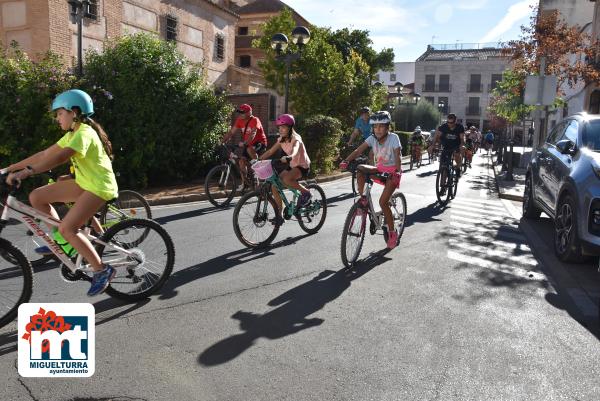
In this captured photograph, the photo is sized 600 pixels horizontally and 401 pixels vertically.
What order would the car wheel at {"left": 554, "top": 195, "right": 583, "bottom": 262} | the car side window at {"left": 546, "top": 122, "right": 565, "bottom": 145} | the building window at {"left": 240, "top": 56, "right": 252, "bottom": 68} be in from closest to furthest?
the car wheel at {"left": 554, "top": 195, "right": 583, "bottom": 262}, the car side window at {"left": 546, "top": 122, "right": 565, "bottom": 145}, the building window at {"left": 240, "top": 56, "right": 252, "bottom": 68}

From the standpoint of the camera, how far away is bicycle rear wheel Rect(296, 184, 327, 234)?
728 centimetres

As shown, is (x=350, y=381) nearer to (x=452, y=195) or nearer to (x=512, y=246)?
(x=512, y=246)

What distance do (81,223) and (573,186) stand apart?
529cm

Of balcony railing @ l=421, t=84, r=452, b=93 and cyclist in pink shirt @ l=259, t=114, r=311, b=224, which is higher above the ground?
balcony railing @ l=421, t=84, r=452, b=93

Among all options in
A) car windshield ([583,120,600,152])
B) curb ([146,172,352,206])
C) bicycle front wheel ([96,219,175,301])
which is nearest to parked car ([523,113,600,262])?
car windshield ([583,120,600,152])

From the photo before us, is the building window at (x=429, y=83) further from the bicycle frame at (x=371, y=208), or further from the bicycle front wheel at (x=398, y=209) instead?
the bicycle frame at (x=371, y=208)

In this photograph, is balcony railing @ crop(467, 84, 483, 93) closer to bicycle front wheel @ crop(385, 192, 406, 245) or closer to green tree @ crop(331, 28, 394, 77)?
green tree @ crop(331, 28, 394, 77)

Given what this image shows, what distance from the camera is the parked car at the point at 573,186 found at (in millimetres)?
5488

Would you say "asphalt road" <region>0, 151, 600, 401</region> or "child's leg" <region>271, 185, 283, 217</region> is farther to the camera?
"child's leg" <region>271, 185, 283, 217</region>

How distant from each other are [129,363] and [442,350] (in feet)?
7.05

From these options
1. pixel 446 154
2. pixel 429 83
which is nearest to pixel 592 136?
pixel 446 154

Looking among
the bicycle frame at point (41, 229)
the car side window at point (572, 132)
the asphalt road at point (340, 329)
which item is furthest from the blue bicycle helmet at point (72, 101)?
the car side window at point (572, 132)

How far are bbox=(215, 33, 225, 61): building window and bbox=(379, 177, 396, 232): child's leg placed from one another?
25186mm

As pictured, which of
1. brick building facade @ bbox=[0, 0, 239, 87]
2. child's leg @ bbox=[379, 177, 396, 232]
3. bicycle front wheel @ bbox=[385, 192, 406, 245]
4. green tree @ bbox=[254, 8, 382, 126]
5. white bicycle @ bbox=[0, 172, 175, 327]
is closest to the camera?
white bicycle @ bbox=[0, 172, 175, 327]
